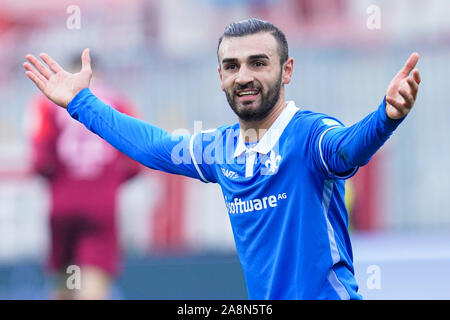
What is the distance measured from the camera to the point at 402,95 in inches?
129

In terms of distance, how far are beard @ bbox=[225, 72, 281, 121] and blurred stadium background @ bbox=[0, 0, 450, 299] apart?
4490 mm

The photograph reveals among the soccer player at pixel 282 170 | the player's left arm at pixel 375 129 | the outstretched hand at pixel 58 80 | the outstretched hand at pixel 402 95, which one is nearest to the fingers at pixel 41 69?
the outstretched hand at pixel 58 80

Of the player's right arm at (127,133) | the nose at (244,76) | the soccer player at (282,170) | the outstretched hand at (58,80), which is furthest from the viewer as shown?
the outstretched hand at (58,80)

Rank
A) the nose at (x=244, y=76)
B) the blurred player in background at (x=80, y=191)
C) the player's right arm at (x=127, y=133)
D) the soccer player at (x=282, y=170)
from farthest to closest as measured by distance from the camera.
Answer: the blurred player in background at (x=80, y=191)
the player's right arm at (x=127, y=133)
the nose at (x=244, y=76)
the soccer player at (x=282, y=170)

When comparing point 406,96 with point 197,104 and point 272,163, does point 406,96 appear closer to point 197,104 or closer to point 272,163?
point 272,163

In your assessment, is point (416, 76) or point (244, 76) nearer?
point (416, 76)

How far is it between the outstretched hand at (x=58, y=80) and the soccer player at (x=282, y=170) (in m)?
0.83

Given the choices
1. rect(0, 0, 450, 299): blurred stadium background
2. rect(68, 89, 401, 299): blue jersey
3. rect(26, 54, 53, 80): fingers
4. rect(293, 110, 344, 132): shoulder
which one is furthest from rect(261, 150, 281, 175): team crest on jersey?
rect(0, 0, 450, 299): blurred stadium background

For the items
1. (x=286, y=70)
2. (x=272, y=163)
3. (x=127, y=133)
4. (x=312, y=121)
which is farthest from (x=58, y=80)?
(x=312, y=121)

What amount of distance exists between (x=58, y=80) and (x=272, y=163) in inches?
53.2

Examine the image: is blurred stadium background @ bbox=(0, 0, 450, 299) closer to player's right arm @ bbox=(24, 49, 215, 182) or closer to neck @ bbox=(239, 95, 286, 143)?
player's right arm @ bbox=(24, 49, 215, 182)

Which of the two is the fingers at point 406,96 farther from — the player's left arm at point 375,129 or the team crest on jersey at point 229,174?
the team crest on jersey at point 229,174

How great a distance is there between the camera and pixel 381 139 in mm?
3348

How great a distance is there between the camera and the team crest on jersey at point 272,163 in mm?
3708
